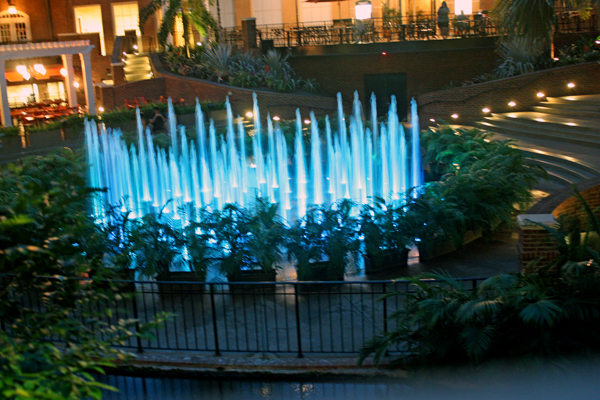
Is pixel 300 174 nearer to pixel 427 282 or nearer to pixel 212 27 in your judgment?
pixel 427 282

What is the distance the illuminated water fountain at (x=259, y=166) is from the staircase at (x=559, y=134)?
2.96 meters

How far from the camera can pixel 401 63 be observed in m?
24.8

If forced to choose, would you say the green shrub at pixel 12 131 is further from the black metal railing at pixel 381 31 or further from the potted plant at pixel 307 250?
the black metal railing at pixel 381 31

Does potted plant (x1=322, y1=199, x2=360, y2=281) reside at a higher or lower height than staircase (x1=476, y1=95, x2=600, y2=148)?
lower

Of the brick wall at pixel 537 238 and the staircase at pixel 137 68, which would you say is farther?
the staircase at pixel 137 68

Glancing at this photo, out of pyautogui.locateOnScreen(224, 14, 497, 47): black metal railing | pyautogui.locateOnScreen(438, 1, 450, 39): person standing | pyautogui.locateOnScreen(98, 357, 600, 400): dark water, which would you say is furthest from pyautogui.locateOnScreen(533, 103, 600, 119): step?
pyautogui.locateOnScreen(98, 357, 600, 400): dark water

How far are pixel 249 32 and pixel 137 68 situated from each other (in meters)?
5.64

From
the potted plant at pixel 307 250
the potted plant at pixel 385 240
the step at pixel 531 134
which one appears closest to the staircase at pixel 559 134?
the step at pixel 531 134

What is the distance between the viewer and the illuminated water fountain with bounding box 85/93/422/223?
14258 millimetres

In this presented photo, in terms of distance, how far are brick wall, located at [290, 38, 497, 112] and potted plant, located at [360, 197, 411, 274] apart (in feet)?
53.5

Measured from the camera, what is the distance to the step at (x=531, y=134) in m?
14.5

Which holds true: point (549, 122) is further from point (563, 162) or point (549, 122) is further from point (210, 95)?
point (210, 95)

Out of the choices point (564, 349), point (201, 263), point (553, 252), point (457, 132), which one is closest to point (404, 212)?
point (553, 252)

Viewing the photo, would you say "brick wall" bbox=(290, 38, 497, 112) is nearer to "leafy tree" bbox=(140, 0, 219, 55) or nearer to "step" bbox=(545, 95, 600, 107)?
"leafy tree" bbox=(140, 0, 219, 55)
